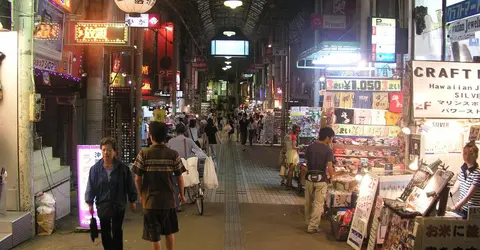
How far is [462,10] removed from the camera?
874cm

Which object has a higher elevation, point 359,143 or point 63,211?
point 359,143

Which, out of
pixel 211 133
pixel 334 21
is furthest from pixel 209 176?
pixel 334 21

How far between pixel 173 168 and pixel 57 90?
7035 mm

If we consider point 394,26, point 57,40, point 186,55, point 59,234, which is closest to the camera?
point 59,234

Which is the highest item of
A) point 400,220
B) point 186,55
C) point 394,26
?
point 186,55

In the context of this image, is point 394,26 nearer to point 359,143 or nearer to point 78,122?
point 359,143

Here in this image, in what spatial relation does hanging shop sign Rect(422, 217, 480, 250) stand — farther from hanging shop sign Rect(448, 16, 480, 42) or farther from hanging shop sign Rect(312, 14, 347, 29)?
hanging shop sign Rect(312, 14, 347, 29)

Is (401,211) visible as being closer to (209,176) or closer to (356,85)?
(209,176)

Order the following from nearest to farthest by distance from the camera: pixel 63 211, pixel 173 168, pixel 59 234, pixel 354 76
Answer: pixel 173 168, pixel 59 234, pixel 63 211, pixel 354 76

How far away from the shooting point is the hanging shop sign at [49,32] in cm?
858

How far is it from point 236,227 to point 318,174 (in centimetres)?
179

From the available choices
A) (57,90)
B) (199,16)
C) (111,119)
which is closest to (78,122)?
(111,119)

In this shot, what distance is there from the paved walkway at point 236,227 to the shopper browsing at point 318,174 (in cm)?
34

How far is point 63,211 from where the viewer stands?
30.0 feet
